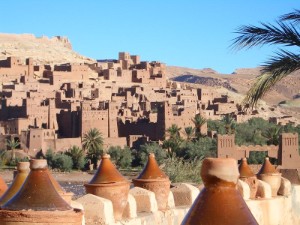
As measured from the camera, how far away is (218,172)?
3322 mm

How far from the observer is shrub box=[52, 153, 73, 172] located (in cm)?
3962

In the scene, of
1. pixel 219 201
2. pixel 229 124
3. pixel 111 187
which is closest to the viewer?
pixel 219 201

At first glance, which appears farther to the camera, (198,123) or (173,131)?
(198,123)

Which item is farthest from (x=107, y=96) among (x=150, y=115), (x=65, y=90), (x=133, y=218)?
(x=133, y=218)

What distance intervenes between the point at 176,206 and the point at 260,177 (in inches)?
97.4

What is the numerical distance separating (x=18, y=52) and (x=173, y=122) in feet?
108

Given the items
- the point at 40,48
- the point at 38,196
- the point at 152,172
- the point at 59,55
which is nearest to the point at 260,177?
the point at 152,172

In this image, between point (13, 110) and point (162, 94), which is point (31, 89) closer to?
point (13, 110)

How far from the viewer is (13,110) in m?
42.4

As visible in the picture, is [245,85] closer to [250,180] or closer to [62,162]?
[62,162]

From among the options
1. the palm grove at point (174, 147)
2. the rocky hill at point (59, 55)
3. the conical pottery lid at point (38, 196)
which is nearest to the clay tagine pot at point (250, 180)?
the conical pottery lid at point (38, 196)

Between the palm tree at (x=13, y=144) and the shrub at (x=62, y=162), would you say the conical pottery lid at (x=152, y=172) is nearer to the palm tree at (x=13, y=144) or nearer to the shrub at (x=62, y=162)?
the shrub at (x=62, y=162)

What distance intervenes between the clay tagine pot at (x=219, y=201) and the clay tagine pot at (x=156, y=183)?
4.21 meters

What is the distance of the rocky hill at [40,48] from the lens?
A: 71.6m
